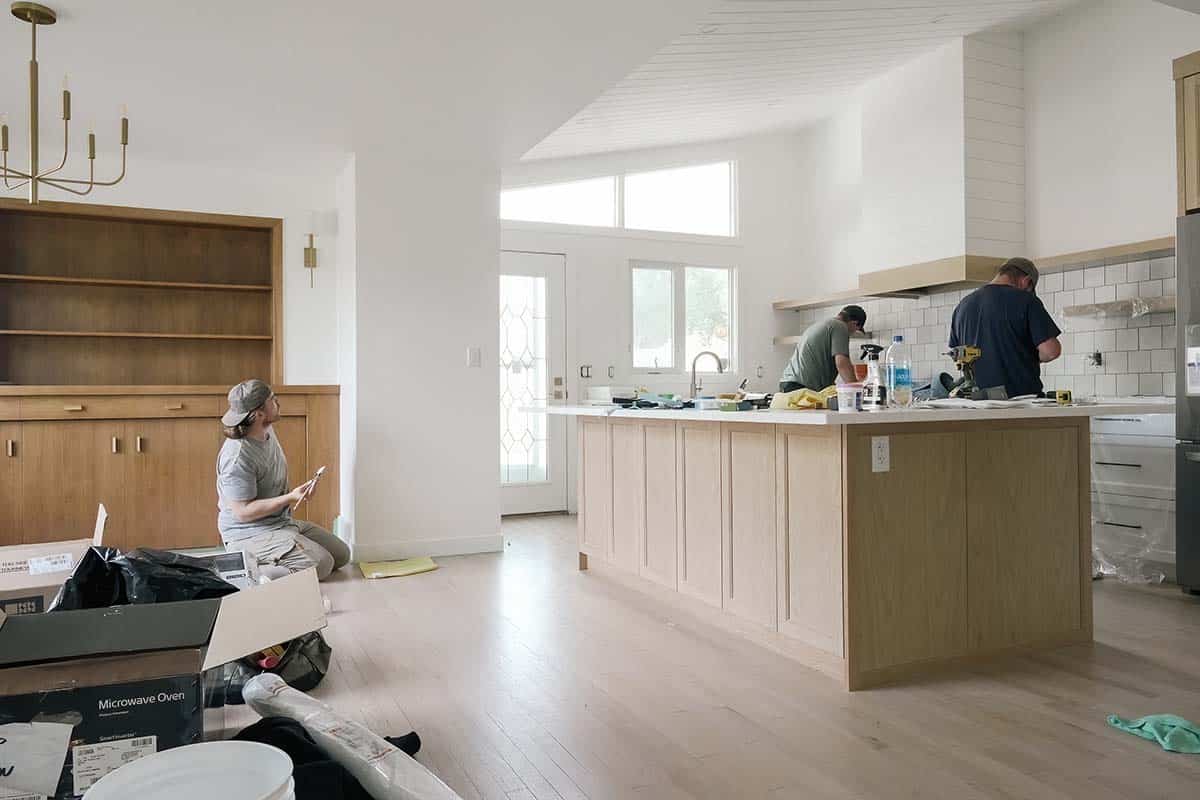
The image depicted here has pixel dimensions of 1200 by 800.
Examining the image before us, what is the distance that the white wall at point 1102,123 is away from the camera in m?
4.67

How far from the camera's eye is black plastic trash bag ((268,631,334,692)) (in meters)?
2.65

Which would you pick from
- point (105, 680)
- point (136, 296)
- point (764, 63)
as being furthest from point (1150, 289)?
point (136, 296)

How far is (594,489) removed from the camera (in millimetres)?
4348

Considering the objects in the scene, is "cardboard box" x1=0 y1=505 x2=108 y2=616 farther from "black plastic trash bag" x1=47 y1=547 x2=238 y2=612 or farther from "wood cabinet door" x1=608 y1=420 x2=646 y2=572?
"wood cabinet door" x1=608 y1=420 x2=646 y2=572

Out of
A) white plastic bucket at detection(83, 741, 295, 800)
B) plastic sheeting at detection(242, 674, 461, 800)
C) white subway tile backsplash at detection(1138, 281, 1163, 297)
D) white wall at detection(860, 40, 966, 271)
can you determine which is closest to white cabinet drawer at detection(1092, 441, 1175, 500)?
white subway tile backsplash at detection(1138, 281, 1163, 297)

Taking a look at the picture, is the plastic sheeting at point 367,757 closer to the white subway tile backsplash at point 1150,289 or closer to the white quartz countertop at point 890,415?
the white quartz countertop at point 890,415

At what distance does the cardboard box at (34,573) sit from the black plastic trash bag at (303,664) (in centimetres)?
67

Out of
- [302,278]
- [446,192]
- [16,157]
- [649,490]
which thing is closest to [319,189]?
[302,278]

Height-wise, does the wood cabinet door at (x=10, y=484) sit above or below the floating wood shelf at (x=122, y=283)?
below

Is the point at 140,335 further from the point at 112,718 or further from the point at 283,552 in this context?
the point at 112,718

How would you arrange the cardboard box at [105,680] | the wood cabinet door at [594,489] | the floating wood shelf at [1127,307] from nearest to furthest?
the cardboard box at [105,680]
the wood cabinet door at [594,489]
the floating wood shelf at [1127,307]

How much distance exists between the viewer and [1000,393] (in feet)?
11.5

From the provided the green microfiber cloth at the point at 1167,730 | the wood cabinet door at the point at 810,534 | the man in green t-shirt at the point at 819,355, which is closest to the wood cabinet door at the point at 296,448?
the man in green t-shirt at the point at 819,355

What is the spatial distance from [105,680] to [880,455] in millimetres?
2144
